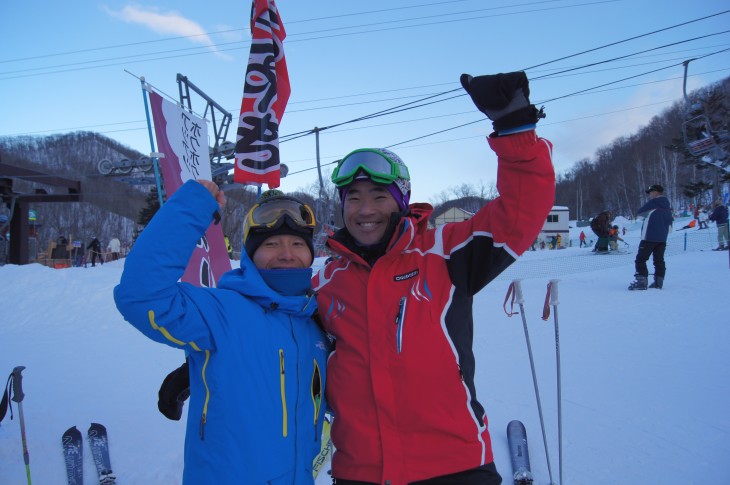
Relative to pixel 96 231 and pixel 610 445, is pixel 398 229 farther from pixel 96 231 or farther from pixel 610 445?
pixel 96 231

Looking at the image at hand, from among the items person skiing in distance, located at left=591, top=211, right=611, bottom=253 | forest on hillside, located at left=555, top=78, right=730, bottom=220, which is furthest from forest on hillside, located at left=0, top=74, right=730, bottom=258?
person skiing in distance, located at left=591, top=211, right=611, bottom=253

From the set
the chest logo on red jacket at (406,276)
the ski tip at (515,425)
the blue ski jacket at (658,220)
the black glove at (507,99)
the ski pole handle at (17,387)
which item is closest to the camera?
the black glove at (507,99)

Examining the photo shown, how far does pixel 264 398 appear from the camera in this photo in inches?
61.2

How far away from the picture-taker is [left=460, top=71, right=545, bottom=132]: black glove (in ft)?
4.95

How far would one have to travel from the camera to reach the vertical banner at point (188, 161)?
305 cm

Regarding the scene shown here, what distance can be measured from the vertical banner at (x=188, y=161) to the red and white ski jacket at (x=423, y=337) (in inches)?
69.0

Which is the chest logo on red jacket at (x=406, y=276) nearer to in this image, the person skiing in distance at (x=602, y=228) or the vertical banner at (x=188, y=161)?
the vertical banner at (x=188, y=161)

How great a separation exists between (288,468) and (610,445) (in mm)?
2833

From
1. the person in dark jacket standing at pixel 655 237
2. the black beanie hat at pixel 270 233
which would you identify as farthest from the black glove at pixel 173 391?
the person in dark jacket standing at pixel 655 237

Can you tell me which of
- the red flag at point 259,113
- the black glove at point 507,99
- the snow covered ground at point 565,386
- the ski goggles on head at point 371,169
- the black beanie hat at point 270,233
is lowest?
the snow covered ground at point 565,386

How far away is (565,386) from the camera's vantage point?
13.7 ft

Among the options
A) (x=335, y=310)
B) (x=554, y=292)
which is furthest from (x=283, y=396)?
(x=554, y=292)

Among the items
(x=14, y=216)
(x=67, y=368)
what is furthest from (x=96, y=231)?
(x=67, y=368)

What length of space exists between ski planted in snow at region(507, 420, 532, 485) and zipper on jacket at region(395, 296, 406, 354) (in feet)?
6.36
